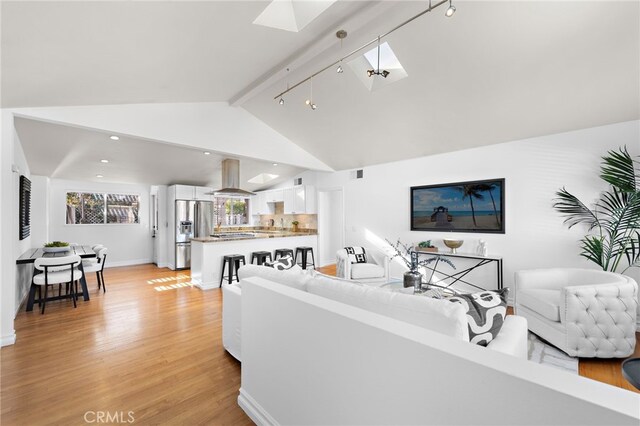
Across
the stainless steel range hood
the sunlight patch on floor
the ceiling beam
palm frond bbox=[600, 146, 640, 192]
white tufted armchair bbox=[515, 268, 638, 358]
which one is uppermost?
the ceiling beam

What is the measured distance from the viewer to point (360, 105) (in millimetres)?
4145

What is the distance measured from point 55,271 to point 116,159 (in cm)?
225

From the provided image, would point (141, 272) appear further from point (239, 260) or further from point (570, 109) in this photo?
point (570, 109)

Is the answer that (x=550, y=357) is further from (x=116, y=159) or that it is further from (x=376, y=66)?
(x=116, y=159)

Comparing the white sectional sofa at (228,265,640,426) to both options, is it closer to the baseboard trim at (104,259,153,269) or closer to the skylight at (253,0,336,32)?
the skylight at (253,0,336,32)

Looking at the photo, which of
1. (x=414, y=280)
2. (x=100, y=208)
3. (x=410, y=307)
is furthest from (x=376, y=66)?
(x=100, y=208)

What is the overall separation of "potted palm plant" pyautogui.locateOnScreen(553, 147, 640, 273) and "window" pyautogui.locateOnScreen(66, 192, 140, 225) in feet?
30.0

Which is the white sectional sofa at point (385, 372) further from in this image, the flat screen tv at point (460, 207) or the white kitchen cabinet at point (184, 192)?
the white kitchen cabinet at point (184, 192)

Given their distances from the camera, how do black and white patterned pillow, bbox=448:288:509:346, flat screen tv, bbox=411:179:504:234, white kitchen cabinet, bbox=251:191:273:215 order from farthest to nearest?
white kitchen cabinet, bbox=251:191:273:215
flat screen tv, bbox=411:179:504:234
black and white patterned pillow, bbox=448:288:509:346

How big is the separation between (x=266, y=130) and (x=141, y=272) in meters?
4.39

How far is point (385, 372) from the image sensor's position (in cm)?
116

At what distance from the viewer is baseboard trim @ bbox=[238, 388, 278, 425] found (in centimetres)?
176

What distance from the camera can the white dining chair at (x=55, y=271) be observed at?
3736mm

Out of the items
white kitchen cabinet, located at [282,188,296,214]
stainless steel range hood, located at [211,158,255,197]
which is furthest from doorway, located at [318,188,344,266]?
stainless steel range hood, located at [211,158,255,197]
